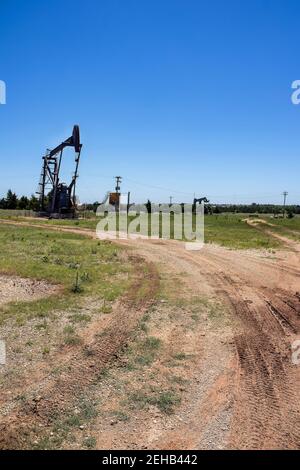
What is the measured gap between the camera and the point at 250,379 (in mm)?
6309

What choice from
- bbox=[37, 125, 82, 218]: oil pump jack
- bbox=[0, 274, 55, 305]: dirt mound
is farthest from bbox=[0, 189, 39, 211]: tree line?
bbox=[0, 274, 55, 305]: dirt mound

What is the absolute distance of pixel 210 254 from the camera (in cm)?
2011

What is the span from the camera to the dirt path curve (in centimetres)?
487

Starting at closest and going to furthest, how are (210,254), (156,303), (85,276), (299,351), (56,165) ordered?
(299,351)
(156,303)
(85,276)
(210,254)
(56,165)

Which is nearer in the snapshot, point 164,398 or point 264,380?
point 164,398

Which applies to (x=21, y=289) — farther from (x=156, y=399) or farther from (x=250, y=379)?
(x=250, y=379)

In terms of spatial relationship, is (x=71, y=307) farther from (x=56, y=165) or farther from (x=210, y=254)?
(x=56, y=165)

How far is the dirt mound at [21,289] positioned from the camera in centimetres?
1077

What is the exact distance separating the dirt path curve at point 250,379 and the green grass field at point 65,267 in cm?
299

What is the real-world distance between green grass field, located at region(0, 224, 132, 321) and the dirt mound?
15.5 inches

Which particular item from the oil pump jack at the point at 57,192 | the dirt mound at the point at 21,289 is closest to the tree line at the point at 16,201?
the oil pump jack at the point at 57,192

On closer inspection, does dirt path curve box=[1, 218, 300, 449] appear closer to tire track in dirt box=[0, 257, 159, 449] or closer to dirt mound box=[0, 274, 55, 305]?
tire track in dirt box=[0, 257, 159, 449]

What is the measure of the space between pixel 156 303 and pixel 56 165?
3654 cm
